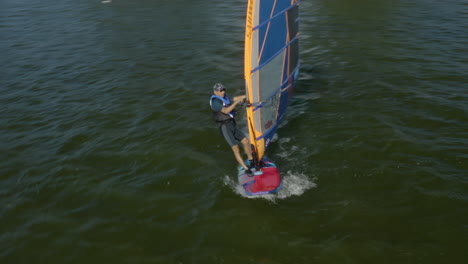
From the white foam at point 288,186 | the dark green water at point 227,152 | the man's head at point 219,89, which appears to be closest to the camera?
the dark green water at point 227,152

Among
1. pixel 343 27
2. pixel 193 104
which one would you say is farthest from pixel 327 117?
pixel 343 27

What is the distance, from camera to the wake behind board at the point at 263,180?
36.4ft

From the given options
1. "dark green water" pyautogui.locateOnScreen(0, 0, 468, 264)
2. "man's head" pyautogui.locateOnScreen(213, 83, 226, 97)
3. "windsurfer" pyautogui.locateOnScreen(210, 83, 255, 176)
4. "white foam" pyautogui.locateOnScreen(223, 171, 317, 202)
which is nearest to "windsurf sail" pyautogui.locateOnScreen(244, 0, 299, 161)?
"windsurfer" pyautogui.locateOnScreen(210, 83, 255, 176)

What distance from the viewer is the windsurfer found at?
11203 mm

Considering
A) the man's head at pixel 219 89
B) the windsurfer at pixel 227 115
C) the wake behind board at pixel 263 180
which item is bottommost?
the wake behind board at pixel 263 180

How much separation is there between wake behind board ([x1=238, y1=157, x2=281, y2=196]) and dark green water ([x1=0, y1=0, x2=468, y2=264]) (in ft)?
1.04

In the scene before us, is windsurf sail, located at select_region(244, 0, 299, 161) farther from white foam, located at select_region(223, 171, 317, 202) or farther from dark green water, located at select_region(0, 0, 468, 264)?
dark green water, located at select_region(0, 0, 468, 264)

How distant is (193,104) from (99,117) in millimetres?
4220

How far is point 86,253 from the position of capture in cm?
979

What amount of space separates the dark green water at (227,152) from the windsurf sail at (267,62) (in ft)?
5.02

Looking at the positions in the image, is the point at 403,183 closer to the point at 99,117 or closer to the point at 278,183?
the point at 278,183

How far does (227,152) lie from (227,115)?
247 centimetres

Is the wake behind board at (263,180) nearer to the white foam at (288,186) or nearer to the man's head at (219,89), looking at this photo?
the white foam at (288,186)

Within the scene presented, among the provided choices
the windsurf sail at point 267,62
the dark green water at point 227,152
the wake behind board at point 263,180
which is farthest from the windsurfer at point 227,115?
the dark green water at point 227,152
